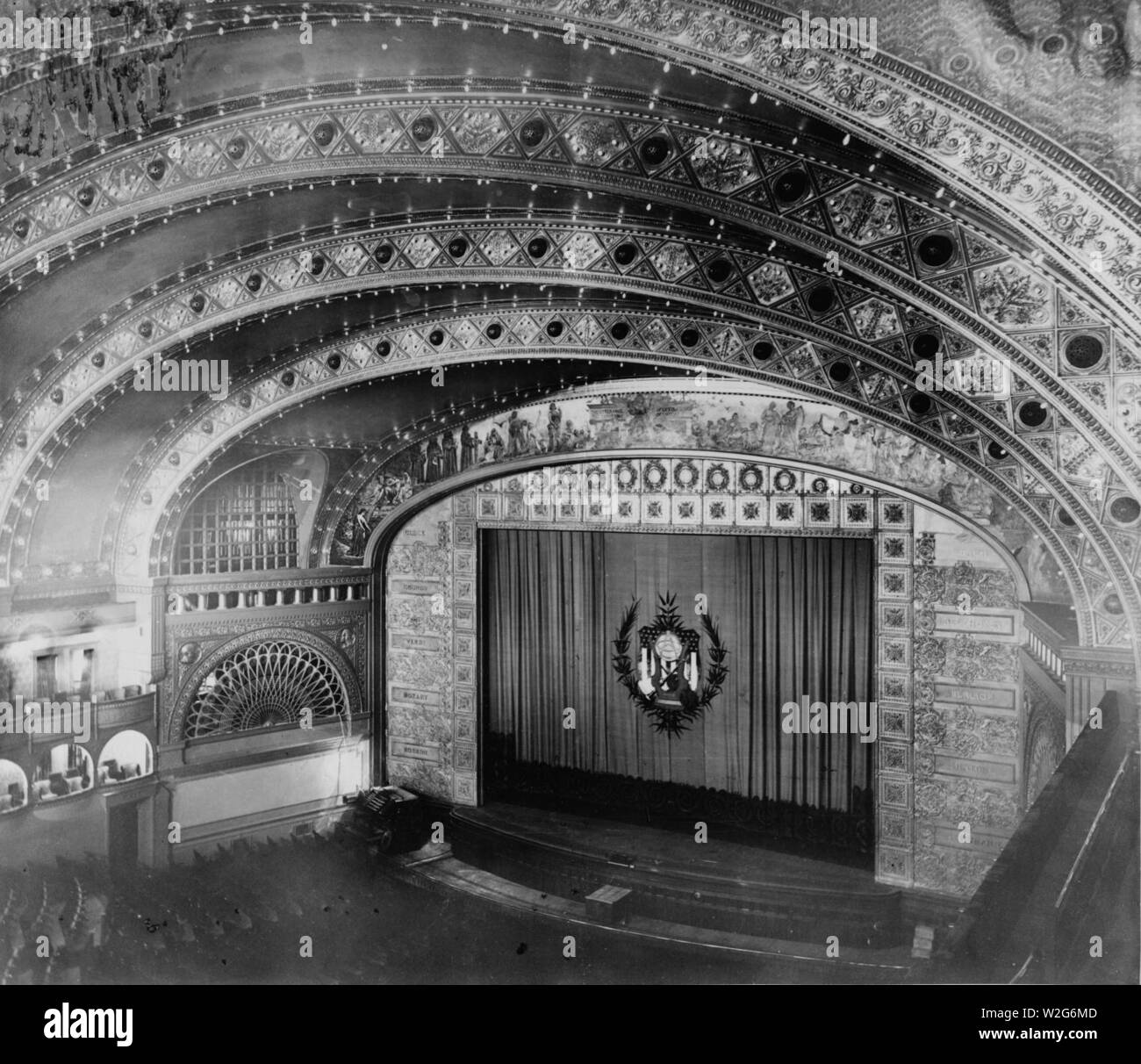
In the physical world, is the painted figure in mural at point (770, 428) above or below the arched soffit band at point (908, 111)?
below

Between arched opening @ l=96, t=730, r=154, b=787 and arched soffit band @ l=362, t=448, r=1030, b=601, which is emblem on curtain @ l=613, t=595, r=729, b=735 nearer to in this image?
arched soffit band @ l=362, t=448, r=1030, b=601

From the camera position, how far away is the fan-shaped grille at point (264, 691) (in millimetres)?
13953

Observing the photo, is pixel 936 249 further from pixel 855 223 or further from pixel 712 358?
pixel 712 358

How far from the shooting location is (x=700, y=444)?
1297 centimetres

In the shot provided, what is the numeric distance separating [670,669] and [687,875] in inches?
125

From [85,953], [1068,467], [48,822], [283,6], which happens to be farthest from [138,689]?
[1068,467]

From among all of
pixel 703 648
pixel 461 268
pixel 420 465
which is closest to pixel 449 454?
pixel 420 465

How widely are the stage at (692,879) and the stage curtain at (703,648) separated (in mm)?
1078

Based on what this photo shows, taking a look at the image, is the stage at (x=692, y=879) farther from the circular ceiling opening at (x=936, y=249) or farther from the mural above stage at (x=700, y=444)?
the circular ceiling opening at (x=936, y=249)

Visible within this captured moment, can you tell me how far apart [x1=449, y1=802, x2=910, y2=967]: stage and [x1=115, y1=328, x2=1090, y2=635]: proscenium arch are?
5.25 meters

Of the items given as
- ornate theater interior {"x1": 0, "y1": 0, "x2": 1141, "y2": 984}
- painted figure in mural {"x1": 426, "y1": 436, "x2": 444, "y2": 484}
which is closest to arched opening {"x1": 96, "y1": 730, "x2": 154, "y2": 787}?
ornate theater interior {"x1": 0, "y1": 0, "x2": 1141, "y2": 984}

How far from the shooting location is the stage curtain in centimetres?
1350

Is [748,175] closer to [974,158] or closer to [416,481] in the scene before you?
[974,158]

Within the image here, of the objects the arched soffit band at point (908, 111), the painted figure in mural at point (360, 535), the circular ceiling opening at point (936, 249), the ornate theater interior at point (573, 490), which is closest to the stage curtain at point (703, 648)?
the ornate theater interior at point (573, 490)
